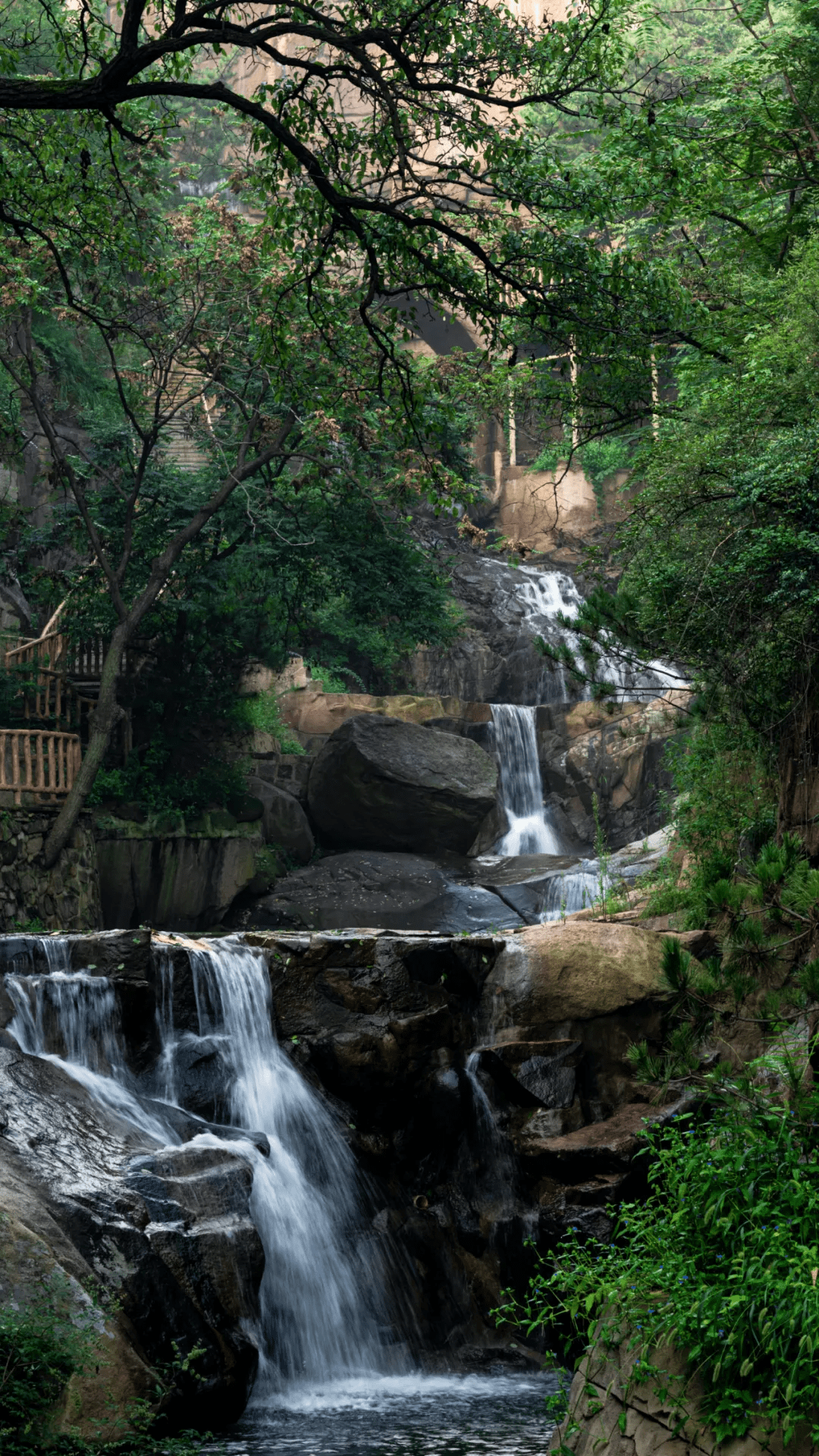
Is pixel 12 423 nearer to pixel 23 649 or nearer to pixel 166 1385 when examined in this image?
pixel 23 649

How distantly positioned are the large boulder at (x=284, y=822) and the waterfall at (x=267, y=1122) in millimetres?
10182

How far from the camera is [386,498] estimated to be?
20781 mm

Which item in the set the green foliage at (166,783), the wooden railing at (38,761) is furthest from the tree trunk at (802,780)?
the green foliage at (166,783)

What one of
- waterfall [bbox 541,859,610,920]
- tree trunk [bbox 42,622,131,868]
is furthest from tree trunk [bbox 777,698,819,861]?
tree trunk [bbox 42,622,131,868]

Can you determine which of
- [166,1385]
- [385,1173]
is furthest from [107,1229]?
[385,1173]

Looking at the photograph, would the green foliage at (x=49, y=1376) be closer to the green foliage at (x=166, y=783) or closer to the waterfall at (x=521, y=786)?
the green foliage at (x=166, y=783)

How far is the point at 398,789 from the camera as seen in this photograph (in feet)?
68.1

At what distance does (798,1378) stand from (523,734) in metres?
20.1

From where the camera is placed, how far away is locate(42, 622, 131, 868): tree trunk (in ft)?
55.1

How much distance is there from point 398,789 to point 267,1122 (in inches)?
445

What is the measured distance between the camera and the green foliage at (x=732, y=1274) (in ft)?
12.8

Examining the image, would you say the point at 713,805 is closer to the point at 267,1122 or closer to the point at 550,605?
the point at 267,1122

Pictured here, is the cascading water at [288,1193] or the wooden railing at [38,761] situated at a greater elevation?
the wooden railing at [38,761]

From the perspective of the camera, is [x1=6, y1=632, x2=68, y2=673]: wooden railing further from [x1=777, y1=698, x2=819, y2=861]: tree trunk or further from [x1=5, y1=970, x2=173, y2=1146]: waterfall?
[x1=777, y1=698, x2=819, y2=861]: tree trunk
